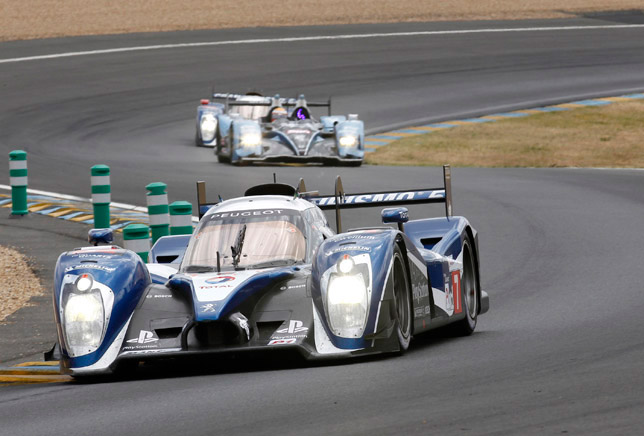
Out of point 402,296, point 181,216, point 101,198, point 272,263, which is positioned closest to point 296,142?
point 101,198

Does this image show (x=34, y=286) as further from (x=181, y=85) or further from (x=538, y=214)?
(x=181, y=85)

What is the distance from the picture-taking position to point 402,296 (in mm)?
9141

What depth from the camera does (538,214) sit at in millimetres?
18688

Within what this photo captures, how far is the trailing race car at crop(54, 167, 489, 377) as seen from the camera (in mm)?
8516

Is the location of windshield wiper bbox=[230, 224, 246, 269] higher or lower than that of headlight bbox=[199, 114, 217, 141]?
lower

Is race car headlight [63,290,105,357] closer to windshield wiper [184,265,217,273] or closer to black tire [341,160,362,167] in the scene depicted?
windshield wiper [184,265,217,273]

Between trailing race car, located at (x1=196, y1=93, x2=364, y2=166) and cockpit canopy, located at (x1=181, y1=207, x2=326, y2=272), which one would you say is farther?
trailing race car, located at (x1=196, y1=93, x2=364, y2=166)

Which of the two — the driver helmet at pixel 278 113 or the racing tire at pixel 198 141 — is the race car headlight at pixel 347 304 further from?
the racing tire at pixel 198 141

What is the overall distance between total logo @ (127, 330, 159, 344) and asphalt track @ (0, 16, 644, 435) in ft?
0.97

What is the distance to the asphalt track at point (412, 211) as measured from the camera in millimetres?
6785

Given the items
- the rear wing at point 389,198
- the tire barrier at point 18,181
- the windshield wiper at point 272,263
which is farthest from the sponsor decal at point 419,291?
the tire barrier at point 18,181

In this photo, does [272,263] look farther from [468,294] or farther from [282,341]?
[468,294]

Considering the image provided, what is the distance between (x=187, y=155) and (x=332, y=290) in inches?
784

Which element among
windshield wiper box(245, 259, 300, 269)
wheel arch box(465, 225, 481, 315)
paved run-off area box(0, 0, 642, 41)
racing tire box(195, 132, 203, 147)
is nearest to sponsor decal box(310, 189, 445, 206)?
wheel arch box(465, 225, 481, 315)
